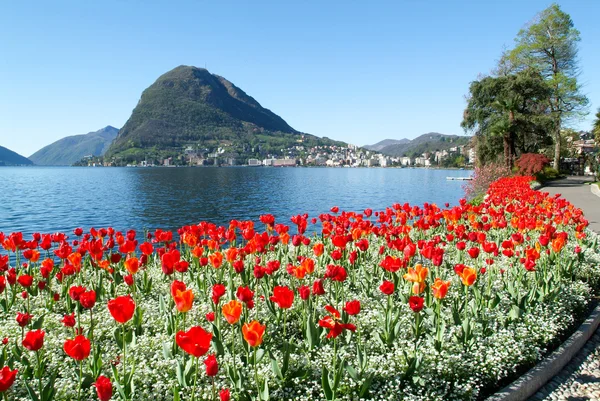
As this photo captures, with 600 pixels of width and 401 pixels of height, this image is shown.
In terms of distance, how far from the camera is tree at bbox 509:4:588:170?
40.0 metres

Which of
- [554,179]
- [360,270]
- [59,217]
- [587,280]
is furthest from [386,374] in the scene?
[554,179]

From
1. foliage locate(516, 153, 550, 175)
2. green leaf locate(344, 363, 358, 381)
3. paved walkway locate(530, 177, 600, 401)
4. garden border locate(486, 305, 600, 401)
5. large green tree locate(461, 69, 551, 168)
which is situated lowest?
paved walkway locate(530, 177, 600, 401)

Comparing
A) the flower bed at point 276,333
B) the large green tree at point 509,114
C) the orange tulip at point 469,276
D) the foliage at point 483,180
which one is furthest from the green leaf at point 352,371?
the large green tree at point 509,114

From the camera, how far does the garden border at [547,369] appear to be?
4035 millimetres

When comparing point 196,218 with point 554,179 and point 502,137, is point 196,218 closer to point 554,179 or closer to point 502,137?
point 502,137

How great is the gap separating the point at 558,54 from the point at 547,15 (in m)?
3.65

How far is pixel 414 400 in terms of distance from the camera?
143 inches

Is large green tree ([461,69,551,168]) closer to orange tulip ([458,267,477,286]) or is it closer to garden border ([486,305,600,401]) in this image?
garden border ([486,305,600,401])

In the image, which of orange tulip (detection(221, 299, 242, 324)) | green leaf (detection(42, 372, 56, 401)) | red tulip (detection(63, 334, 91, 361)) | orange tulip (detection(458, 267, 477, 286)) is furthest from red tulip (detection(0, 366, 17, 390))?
orange tulip (detection(458, 267, 477, 286))

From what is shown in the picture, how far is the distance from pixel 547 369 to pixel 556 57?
148 feet

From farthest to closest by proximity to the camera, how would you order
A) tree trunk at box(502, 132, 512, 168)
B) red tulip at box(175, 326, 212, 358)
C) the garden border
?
tree trunk at box(502, 132, 512, 168) < the garden border < red tulip at box(175, 326, 212, 358)

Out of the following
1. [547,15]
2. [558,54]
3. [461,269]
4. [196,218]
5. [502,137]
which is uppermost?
[547,15]

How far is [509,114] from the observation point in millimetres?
36000

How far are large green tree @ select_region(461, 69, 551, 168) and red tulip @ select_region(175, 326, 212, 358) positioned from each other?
119 ft
